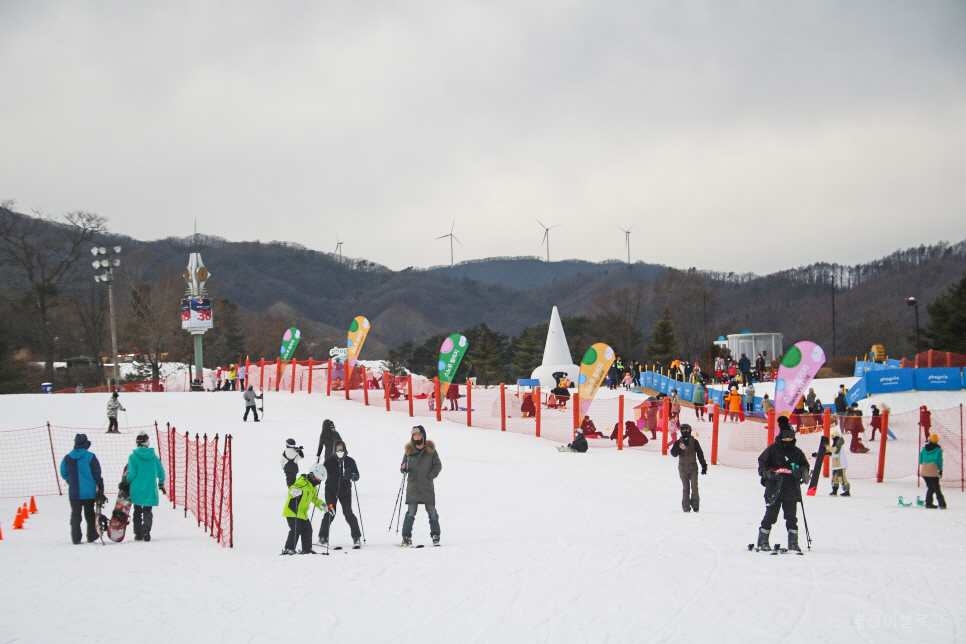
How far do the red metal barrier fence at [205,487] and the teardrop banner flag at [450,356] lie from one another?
9.58 meters

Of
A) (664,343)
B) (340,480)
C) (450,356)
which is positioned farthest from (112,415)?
(664,343)

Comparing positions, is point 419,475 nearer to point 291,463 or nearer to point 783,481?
point 291,463

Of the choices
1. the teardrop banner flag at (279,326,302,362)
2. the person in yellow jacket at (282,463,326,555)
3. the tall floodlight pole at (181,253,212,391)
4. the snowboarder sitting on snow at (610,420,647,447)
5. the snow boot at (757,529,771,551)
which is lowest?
the snowboarder sitting on snow at (610,420,647,447)

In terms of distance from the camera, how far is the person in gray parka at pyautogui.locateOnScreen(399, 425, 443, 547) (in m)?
9.82

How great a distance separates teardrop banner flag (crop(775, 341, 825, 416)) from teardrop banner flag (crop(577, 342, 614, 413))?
5.39m

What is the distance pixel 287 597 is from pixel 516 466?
Answer: 1151cm

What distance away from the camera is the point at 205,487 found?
11.0 meters

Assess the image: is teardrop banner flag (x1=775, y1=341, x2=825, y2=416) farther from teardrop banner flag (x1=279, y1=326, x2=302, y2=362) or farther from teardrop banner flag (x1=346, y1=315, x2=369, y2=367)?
teardrop banner flag (x1=279, y1=326, x2=302, y2=362)

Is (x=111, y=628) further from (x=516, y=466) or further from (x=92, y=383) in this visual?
(x=92, y=383)

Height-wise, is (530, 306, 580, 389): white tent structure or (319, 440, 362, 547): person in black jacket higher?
(530, 306, 580, 389): white tent structure

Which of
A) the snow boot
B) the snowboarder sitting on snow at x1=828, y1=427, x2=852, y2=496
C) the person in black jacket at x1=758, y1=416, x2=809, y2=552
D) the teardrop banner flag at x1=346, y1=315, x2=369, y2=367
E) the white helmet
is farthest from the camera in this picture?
the teardrop banner flag at x1=346, y1=315, x2=369, y2=367

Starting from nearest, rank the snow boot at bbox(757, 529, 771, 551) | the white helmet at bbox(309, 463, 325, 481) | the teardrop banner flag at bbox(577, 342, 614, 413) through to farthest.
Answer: the snow boot at bbox(757, 529, 771, 551) < the white helmet at bbox(309, 463, 325, 481) < the teardrop banner flag at bbox(577, 342, 614, 413)

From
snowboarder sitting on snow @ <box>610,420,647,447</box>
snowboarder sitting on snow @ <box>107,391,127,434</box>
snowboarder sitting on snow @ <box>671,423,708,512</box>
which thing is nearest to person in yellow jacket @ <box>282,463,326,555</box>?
snowboarder sitting on snow @ <box>671,423,708,512</box>

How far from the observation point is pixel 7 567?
8.59 metres
